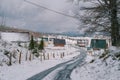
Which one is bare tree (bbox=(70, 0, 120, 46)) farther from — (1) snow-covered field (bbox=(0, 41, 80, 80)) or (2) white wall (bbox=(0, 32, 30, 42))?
(2) white wall (bbox=(0, 32, 30, 42))

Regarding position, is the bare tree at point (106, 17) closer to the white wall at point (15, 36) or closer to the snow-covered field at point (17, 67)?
the snow-covered field at point (17, 67)

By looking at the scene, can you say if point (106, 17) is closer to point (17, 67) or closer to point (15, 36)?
point (17, 67)

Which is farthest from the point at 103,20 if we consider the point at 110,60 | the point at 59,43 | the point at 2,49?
the point at 59,43

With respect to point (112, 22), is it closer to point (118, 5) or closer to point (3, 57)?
point (118, 5)

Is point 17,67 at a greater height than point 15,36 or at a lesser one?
lesser

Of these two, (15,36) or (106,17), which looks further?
(15,36)

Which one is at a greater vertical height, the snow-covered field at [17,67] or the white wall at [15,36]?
the white wall at [15,36]

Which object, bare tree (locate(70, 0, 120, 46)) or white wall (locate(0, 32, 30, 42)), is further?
white wall (locate(0, 32, 30, 42))

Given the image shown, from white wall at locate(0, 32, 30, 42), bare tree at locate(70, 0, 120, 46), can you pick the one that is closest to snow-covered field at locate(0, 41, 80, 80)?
bare tree at locate(70, 0, 120, 46)

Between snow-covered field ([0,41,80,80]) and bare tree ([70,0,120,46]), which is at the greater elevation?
bare tree ([70,0,120,46])

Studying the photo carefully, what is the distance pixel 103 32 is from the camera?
2392cm

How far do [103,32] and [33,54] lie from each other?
23069mm

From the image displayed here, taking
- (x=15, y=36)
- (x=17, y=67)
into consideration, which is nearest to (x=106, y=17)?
(x=17, y=67)

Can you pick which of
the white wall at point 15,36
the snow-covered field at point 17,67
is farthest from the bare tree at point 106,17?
the white wall at point 15,36
